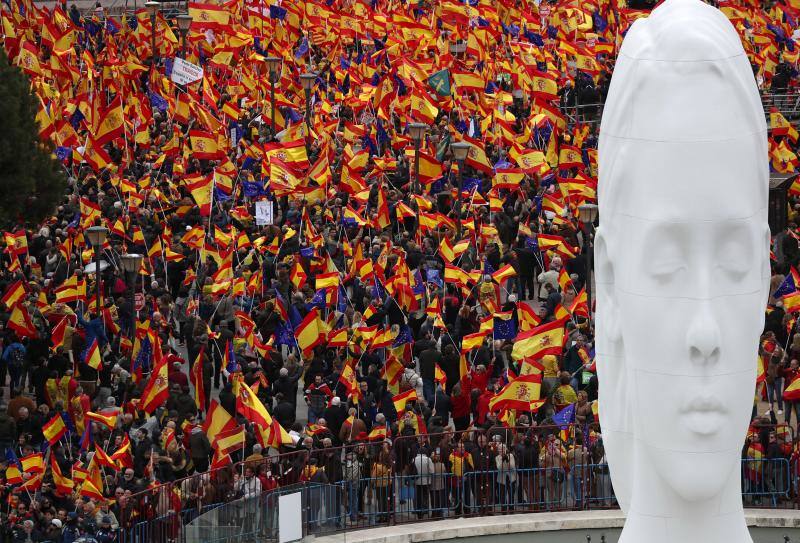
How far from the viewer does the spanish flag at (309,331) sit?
33.7m

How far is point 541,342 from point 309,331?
172 inches

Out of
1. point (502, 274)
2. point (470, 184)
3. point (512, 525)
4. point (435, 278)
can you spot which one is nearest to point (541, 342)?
point (512, 525)

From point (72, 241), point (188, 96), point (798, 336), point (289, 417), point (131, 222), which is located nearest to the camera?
point (289, 417)

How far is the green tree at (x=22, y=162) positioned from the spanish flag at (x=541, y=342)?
10547 mm

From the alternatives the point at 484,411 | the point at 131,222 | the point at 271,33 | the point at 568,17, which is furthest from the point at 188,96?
the point at 484,411

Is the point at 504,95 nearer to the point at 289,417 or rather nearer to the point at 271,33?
the point at 271,33

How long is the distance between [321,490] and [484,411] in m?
3.66

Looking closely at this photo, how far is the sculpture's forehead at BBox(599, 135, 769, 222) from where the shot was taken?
1669 centimetres

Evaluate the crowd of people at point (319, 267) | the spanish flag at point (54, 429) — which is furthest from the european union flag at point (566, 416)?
the spanish flag at point (54, 429)

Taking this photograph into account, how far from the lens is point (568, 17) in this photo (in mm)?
60125

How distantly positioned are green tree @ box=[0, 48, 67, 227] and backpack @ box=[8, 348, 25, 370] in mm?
2321

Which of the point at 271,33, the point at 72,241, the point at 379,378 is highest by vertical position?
the point at 271,33

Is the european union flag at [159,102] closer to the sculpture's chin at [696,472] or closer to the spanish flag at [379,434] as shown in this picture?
the spanish flag at [379,434]

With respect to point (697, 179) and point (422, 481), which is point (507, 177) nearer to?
point (422, 481)
